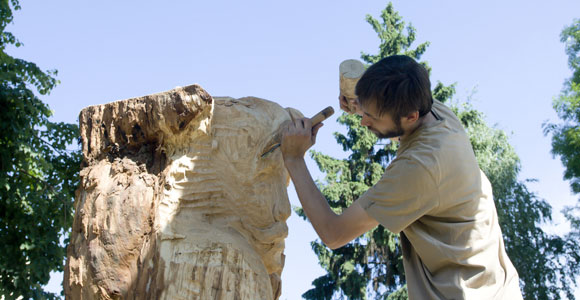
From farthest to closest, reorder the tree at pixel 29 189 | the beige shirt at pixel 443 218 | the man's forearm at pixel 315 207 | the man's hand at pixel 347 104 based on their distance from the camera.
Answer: the tree at pixel 29 189 < the man's hand at pixel 347 104 < the man's forearm at pixel 315 207 < the beige shirt at pixel 443 218

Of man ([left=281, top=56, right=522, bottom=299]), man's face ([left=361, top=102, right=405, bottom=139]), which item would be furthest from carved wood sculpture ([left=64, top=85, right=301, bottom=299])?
man's face ([left=361, top=102, right=405, bottom=139])

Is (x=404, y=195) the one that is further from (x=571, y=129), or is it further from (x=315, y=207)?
(x=571, y=129)

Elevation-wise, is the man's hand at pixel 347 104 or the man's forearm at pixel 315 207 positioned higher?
the man's hand at pixel 347 104

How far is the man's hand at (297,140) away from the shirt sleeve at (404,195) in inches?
23.2

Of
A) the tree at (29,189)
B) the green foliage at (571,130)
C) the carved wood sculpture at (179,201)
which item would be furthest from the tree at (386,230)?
the carved wood sculpture at (179,201)

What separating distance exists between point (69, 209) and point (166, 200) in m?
4.11

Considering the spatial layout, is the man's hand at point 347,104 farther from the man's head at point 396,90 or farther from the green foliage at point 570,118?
the green foliage at point 570,118

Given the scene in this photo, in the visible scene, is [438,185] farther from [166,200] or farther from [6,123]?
[6,123]

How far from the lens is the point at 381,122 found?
1948 mm

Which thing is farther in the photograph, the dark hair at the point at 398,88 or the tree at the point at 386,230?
the tree at the point at 386,230

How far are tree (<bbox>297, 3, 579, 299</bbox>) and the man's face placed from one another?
383 inches

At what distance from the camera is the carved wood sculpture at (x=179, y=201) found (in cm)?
252

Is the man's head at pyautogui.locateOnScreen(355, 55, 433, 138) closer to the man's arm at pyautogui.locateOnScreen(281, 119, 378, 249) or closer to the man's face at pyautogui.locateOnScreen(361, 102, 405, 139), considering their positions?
the man's face at pyautogui.locateOnScreen(361, 102, 405, 139)

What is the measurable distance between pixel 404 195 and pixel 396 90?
36cm
